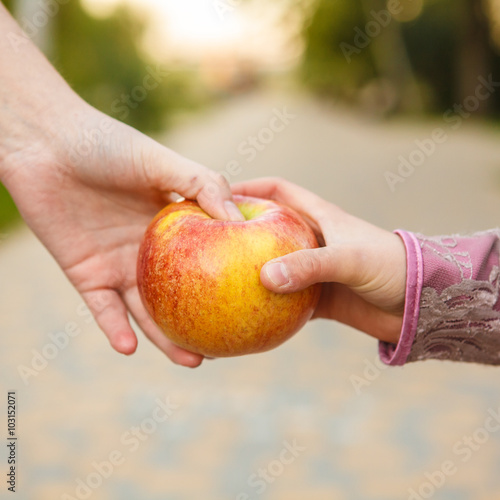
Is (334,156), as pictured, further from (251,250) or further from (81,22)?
(251,250)

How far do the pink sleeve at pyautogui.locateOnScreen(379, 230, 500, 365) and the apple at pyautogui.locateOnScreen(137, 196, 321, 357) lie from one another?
1.17 feet

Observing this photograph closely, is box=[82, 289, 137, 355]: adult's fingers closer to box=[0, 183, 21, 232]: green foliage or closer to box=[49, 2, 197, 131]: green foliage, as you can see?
box=[0, 183, 21, 232]: green foliage

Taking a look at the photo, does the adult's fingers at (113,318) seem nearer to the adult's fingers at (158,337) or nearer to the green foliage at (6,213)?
the adult's fingers at (158,337)

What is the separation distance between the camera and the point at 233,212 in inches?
83.6

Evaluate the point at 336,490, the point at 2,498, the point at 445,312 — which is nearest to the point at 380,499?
the point at 336,490

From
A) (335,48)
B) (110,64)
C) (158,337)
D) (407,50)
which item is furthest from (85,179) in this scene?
(335,48)

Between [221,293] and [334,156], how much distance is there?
46.6 ft

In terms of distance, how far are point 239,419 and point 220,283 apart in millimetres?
2593

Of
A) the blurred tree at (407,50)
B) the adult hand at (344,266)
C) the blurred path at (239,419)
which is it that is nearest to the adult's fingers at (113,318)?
the adult hand at (344,266)

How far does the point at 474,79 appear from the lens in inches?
877

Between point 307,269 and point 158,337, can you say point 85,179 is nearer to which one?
point 158,337

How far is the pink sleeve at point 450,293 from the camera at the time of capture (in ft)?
6.93

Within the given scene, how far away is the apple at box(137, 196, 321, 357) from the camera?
1.92 meters

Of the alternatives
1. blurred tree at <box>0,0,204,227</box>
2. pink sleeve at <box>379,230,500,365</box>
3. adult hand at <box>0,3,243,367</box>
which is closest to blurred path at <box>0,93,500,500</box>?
adult hand at <box>0,3,243,367</box>
